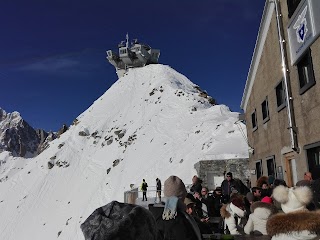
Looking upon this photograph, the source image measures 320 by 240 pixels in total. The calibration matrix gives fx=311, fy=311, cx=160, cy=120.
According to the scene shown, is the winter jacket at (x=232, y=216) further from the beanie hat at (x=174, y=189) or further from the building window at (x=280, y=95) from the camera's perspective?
the building window at (x=280, y=95)

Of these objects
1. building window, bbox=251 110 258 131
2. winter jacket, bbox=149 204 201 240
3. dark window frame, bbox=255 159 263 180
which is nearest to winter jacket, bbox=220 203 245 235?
winter jacket, bbox=149 204 201 240

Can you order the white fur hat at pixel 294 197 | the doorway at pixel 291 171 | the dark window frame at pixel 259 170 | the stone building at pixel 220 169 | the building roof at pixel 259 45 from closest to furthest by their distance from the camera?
1. the white fur hat at pixel 294 197
2. the doorway at pixel 291 171
3. the building roof at pixel 259 45
4. the dark window frame at pixel 259 170
5. the stone building at pixel 220 169

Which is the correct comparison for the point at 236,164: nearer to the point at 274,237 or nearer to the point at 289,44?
the point at 289,44

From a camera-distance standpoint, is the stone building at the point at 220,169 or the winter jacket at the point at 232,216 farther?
the stone building at the point at 220,169

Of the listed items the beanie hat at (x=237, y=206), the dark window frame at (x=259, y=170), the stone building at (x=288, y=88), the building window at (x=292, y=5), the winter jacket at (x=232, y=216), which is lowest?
the winter jacket at (x=232, y=216)

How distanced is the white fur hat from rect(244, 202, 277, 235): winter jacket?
0.91m

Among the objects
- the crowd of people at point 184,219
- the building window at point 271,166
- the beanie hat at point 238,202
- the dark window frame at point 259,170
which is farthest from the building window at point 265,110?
the beanie hat at point 238,202

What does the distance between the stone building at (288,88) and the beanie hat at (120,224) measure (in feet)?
24.2

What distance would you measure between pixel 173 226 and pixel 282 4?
10237 mm

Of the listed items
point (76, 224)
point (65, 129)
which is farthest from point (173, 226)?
point (65, 129)

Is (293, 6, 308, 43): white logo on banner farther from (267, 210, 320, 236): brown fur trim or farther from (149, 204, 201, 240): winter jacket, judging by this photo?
(149, 204, 201, 240): winter jacket

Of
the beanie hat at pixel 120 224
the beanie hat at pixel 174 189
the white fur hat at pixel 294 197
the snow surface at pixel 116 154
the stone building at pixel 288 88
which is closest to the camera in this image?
the beanie hat at pixel 120 224

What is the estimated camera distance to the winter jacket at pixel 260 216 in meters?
5.27

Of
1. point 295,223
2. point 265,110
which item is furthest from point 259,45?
point 295,223
